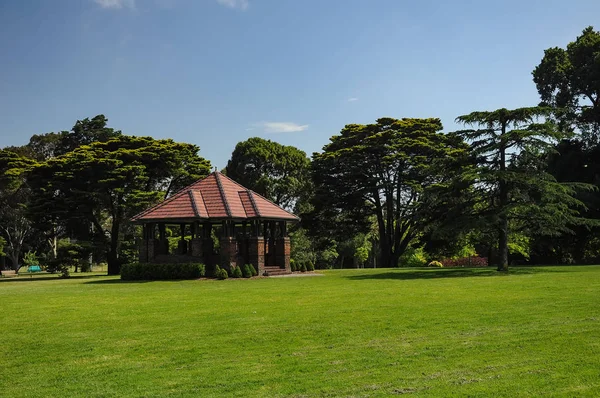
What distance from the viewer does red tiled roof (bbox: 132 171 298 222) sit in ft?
100

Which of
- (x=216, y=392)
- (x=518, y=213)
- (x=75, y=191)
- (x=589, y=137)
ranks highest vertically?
(x=589, y=137)

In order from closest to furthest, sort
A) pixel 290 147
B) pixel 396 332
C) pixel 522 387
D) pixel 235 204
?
pixel 522 387 → pixel 396 332 → pixel 235 204 → pixel 290 147

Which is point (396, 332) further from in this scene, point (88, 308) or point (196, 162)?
point (196, 162)

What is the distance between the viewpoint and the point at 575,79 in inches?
1464

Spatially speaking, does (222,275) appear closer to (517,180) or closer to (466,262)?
(517,180)

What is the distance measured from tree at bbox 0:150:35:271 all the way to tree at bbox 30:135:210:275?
2.23 meters

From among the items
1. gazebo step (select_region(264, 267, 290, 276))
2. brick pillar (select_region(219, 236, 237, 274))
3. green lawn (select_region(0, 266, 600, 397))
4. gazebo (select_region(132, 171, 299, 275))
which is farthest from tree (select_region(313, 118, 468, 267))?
green lawn (select_region(0, 266, 600, 397))

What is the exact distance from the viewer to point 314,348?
8.46 metres

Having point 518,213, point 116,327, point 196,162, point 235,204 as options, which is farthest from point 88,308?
point 196,162

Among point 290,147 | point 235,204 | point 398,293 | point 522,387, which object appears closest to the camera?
point 522,387

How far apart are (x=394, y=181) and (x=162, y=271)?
20.0m

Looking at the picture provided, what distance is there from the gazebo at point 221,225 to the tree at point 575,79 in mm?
20325

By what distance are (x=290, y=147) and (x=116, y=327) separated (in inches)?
1626

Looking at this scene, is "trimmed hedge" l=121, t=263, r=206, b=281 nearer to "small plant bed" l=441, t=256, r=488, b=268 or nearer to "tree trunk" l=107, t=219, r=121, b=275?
"tree trunk" l=107, t=219, r=121, b=275
